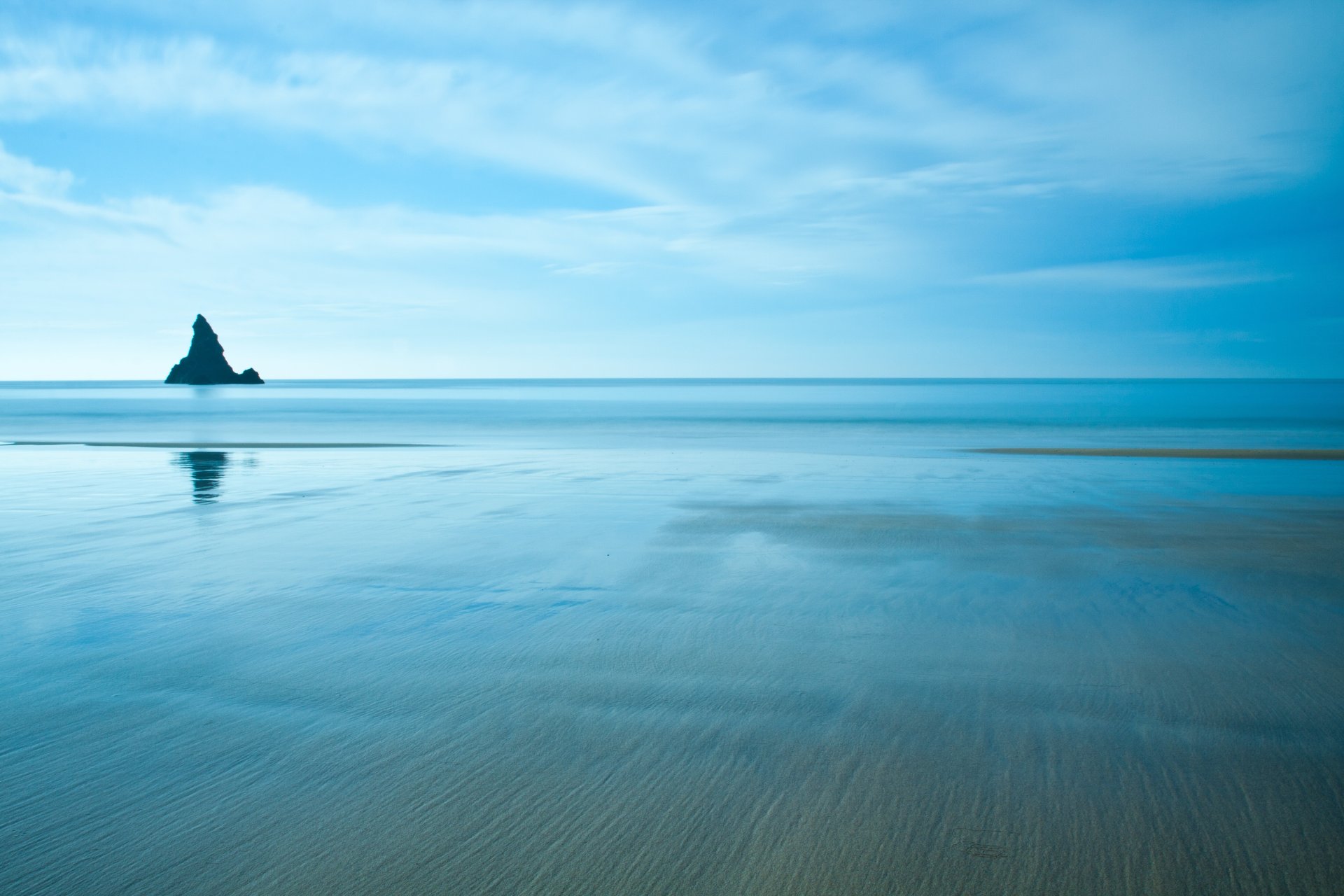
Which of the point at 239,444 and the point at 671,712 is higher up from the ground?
the point at 671,712

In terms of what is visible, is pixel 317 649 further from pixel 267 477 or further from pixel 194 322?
pixel 194 322

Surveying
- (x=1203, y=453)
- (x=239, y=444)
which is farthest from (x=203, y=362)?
(x=1203, y=453)

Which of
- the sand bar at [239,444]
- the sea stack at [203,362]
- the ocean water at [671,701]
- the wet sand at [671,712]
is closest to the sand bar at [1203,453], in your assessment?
the ocean water at [671,701]

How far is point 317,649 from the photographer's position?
569 cm

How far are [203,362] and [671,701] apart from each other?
678ft

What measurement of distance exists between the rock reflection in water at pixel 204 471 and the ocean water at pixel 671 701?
1.77 meters

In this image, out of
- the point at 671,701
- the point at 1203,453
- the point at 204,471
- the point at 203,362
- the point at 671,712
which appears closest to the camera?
the point at 671,712

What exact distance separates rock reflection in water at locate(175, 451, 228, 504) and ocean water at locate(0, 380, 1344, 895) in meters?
1.77

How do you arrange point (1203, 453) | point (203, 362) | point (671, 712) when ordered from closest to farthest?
1. point (671, 712)
2. point (1203, 453)
3. point (203, 362)

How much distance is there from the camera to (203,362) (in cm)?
18188

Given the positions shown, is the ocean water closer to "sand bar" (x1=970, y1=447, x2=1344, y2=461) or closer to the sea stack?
"sand bar" (x1=970, y1=447, x2=1344, y2=461)

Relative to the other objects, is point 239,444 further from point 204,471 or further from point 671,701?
point 671,701

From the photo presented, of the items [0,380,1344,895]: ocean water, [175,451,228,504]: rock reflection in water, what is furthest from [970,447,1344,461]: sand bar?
[175,451,228,504]: rock reflection in water

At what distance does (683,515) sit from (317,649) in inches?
257
